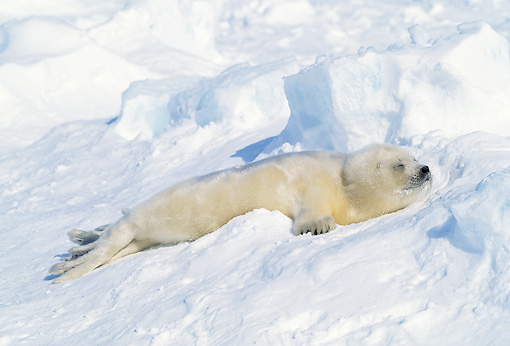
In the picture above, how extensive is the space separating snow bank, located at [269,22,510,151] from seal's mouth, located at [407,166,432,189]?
4.80ft

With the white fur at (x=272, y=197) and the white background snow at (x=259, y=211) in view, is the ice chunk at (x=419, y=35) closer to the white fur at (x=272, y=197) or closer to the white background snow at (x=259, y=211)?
the white background snow at (x=259, y=211)

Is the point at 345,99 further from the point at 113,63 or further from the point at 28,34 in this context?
the point at 28,34

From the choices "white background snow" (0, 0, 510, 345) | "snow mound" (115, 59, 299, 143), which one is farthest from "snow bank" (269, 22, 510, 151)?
"snow mound" (115, 59, 299, 143)

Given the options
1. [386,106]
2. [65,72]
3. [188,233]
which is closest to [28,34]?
[65,72]

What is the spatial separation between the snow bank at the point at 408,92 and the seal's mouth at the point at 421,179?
1.46 meters

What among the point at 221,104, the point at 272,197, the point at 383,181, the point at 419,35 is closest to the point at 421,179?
the point at 383,181

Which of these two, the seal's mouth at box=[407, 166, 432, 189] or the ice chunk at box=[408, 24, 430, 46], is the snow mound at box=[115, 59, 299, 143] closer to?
the ice chunk at box=[408, 24, 430, 46]

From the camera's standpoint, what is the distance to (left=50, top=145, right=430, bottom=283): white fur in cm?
312

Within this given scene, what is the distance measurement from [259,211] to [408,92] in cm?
265

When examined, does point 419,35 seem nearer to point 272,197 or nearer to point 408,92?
point 408,92

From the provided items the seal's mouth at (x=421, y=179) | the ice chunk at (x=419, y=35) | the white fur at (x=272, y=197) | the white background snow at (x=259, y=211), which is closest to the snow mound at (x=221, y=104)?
the white background snow at (x=259, y=211)

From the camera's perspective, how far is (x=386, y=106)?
5.16 meters

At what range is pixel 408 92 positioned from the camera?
503cm

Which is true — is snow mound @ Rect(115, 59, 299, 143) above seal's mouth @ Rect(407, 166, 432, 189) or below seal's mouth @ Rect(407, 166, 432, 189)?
below
